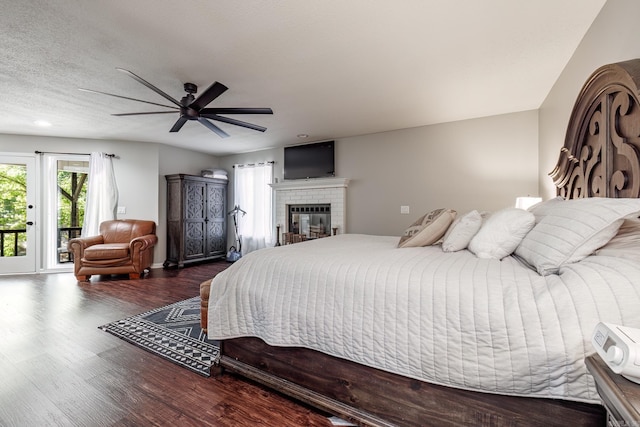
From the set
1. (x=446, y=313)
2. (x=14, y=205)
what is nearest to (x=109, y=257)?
(x=14, y=205)

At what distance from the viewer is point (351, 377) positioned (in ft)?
4.29

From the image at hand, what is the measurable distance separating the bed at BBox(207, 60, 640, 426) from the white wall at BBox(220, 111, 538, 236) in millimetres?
1843

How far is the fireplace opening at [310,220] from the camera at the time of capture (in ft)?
16.2

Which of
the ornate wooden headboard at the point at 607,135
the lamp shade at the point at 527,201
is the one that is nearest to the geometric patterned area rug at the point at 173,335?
the ornate wooden headboard at the point at 607,135

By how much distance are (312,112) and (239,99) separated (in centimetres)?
96

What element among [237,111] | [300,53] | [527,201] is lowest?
[527,201]

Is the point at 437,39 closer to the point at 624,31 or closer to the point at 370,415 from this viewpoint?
the point at 624,31

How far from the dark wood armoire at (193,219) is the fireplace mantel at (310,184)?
1.45m

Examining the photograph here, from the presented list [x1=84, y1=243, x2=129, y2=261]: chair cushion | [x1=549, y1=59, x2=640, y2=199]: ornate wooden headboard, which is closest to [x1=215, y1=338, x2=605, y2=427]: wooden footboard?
[x1=549, y1=59, x2=640, y2=199]: ornate wooden headboard

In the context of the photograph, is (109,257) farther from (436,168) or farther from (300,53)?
(436,168)

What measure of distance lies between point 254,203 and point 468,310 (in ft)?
16.8

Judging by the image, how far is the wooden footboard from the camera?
96cm

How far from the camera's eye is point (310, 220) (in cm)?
514

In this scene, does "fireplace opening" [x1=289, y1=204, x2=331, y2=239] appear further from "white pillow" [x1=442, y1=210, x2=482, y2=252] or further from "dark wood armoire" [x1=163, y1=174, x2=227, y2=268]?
"white pillow" [x1=442, y1=210, x2=482, y2=252]
